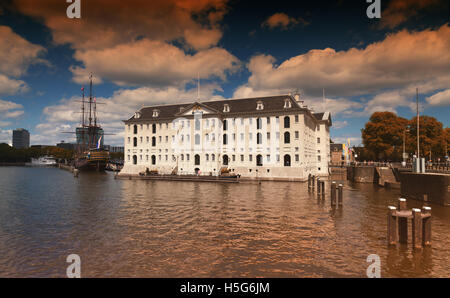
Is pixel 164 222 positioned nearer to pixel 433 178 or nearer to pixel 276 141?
pixel 433 178

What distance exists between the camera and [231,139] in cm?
6147

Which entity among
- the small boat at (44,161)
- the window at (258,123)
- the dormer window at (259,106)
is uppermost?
the dormer window at (259,106)

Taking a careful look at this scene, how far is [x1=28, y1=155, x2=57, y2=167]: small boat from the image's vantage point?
565ft

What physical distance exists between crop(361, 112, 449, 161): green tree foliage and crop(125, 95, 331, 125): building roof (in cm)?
1353

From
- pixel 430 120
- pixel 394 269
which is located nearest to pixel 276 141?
pixel 430 120

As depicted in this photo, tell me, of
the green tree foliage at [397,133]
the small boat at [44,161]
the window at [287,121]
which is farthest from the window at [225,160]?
the small boat at [44,161]

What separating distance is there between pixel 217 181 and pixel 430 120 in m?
53.8

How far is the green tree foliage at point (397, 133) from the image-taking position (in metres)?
59.8

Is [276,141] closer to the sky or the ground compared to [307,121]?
closer to the ground

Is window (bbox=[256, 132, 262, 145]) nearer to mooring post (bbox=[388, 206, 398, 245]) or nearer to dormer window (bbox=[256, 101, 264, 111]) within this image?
dormer window (bbox=[256, 101, 264, 111])

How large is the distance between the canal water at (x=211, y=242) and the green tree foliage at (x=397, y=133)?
43.1 meters

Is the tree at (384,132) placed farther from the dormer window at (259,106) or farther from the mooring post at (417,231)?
the mooring post at (417,231)

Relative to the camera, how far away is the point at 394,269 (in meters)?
11.0
